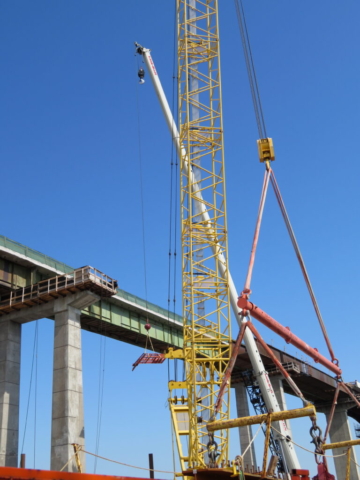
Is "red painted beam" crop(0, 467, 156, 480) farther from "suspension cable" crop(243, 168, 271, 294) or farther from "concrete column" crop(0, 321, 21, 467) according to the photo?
"concrete column" crop(0, 321, 21, 467)

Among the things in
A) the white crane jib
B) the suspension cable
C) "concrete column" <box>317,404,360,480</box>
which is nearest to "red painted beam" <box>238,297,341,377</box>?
the suspension cable

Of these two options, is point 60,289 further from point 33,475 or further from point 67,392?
point 33,475

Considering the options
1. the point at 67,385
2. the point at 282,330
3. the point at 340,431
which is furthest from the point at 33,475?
the point at 340,431

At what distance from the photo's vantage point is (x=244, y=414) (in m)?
74.1

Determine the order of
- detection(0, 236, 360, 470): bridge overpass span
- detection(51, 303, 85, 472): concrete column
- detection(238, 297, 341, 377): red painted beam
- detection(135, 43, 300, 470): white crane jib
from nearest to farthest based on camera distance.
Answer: detection(238, 297, 341, 377): red painted beam
detection(51, 303, 85, 472): concrete column
detection(0, 236, 360, 470): bridge overpass span
detection(135, 43, 300, 470): white crane jib

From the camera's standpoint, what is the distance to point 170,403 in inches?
1601

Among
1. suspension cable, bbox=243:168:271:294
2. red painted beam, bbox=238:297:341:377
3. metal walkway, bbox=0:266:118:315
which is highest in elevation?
metal walkway, bbox=0:266:118:315

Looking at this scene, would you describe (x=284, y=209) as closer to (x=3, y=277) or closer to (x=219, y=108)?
(x=219, y=108)

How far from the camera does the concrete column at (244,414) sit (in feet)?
241

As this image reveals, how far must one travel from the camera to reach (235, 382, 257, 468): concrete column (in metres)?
73.6

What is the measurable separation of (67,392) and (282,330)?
816 inches

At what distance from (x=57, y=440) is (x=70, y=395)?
10.1ft

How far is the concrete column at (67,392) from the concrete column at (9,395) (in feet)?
13.0

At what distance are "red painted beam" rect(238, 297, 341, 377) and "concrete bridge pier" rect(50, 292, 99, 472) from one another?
18.2 m
